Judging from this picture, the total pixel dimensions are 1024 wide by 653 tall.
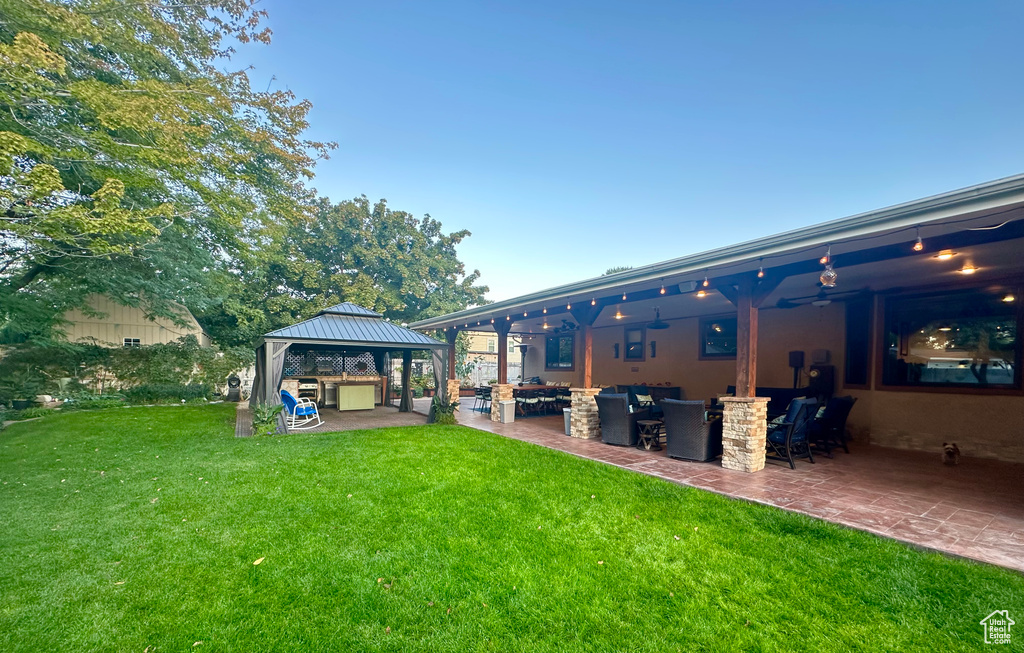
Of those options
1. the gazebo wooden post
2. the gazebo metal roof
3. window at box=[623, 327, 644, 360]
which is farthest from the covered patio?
the gazebo wooden post

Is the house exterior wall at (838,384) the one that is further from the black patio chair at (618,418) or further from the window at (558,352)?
the black patio chair at (618,418)

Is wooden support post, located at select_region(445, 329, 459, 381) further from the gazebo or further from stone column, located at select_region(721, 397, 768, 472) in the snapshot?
stone column, located at select_region(721, 397, 768, 472)

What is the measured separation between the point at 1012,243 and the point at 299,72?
1314 centimetres

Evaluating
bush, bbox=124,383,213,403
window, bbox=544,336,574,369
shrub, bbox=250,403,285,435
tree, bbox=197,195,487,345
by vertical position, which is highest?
tree, bbox=197,195,487,345

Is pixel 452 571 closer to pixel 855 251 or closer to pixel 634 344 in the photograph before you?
pixel 855 251

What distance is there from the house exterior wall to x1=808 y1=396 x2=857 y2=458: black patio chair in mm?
1102

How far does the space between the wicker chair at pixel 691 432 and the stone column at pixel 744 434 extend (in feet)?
0.95

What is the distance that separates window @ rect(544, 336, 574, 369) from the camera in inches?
508

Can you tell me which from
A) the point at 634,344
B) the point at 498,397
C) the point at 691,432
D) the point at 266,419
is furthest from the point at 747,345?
the point at 266,419

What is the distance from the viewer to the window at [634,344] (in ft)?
35.3

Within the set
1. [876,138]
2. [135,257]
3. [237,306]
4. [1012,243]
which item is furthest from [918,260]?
[237,306]

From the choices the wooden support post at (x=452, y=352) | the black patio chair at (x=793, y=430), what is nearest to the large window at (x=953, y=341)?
the black patio chair at (x=793, y=430)

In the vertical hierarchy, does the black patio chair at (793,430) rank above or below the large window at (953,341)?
below

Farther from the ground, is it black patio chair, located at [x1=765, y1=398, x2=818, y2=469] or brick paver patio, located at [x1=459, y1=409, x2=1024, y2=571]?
black patio chair, located at [x1=765, y1=398, x2=818, y2=469]
